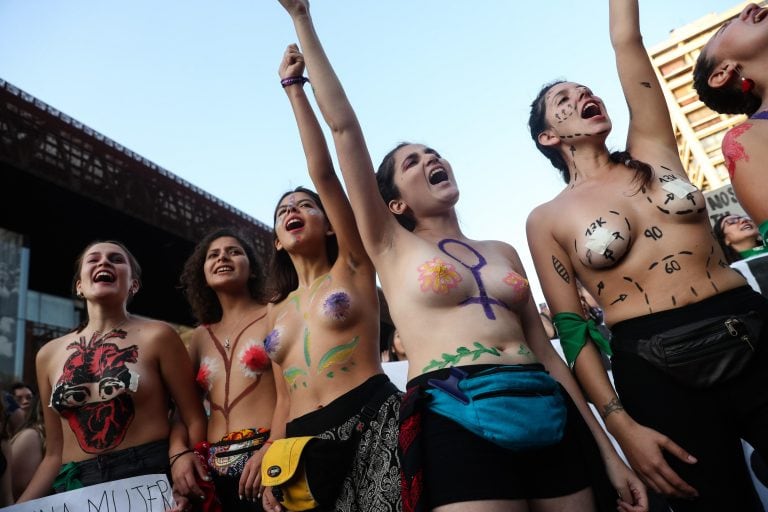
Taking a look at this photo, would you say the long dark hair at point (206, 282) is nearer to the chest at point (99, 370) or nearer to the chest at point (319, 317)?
the chest at point (99, 370)

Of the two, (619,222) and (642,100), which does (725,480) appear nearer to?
(619,222)

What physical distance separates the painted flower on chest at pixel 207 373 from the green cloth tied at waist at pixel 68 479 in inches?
27.1

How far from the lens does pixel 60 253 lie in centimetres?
1402

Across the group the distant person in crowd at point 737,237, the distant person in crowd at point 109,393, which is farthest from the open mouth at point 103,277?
the distant person in crowd at point 737,237

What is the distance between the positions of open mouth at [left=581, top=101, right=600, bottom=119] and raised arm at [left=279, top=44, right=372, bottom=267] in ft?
3.85

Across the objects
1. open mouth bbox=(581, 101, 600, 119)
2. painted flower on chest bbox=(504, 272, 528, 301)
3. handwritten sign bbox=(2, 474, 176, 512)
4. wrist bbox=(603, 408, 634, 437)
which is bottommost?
handwritten sign bbox=(2, 474, 176, 512)

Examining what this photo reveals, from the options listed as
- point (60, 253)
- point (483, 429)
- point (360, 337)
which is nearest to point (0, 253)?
point (60, 253)

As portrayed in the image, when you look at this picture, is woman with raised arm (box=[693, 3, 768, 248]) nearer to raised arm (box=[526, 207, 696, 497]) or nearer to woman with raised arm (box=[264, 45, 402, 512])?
raised arm (box=[526, 207, 696, 497])

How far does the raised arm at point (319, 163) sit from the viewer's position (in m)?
2.59

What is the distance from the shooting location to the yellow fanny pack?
6.69ft

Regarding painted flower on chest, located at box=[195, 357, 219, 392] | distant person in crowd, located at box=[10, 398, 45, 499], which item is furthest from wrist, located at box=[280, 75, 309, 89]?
distant person in crowd, located at box=[10, 398, 45, 499]

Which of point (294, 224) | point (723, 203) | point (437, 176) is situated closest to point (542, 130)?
point (437, 176)

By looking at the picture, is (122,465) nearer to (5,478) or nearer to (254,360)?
(254,360)

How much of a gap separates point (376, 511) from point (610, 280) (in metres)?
1.20
